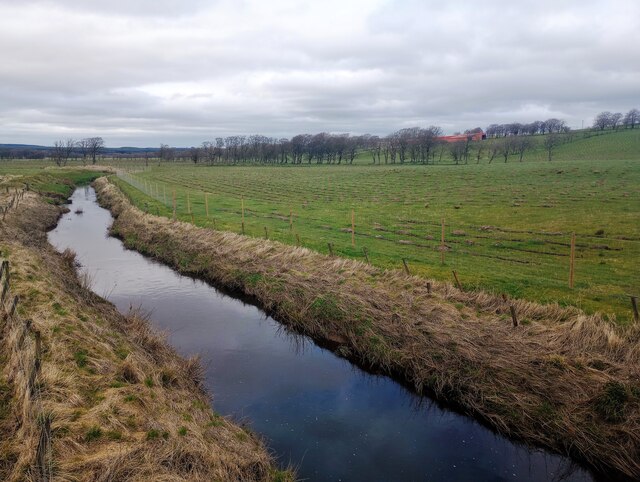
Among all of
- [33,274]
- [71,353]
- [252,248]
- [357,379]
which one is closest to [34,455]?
[71,353]

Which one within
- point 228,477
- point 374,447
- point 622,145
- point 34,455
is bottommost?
point 374,447

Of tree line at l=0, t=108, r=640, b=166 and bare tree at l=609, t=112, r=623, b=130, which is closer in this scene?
tree line at l=0, t=108, r=640, b=166

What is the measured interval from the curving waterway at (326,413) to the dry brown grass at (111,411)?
1.05 metres

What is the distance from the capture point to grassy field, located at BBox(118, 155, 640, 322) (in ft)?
54.8

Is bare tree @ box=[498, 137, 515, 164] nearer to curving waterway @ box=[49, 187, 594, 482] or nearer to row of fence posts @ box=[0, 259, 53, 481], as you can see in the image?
curving waterway @ box=[49, 187, 594, 482]

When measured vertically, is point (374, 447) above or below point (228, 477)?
below

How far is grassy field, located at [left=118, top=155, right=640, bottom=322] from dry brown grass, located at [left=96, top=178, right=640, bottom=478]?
1.99m

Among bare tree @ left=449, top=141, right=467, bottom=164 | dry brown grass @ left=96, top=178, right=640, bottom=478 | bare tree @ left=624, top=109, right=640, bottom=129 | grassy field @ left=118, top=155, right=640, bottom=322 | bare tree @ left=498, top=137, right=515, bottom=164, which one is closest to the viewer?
dry brown grass @ left=96, top=178, right=640, bottom=478

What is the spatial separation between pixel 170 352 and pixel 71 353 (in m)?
3.24

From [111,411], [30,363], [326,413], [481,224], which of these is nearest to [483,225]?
[481,224]

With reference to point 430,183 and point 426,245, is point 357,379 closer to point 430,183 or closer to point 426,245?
point 426,245

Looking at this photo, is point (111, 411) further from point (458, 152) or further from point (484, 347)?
point (458, 152)

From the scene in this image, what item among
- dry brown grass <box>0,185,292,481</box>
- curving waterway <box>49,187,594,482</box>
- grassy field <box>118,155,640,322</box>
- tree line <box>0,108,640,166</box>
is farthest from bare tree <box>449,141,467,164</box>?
dry brown grass <box>0,185,292,481</box>

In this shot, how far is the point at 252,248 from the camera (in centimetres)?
2217
